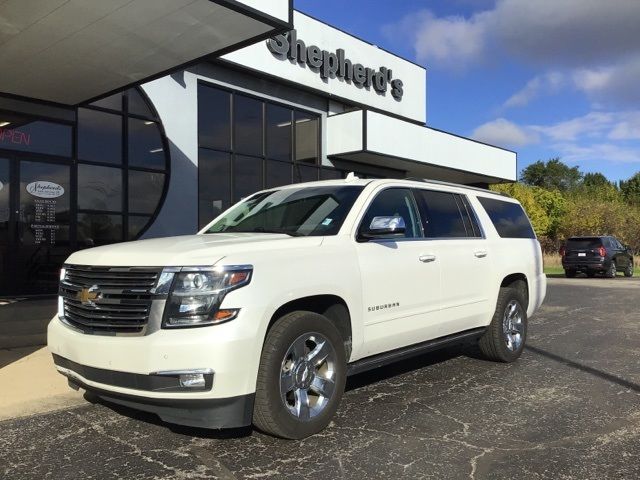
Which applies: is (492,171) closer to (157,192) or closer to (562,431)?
(157,192)

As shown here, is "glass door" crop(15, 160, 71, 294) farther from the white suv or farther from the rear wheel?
the rear wheel

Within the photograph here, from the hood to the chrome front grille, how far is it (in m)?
0.06

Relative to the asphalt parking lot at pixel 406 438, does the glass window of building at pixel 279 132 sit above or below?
above

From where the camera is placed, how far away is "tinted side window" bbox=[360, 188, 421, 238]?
16.2 ft

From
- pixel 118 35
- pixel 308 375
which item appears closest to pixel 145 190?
pixel 118 35

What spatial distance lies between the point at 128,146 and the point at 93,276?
28.6 ft

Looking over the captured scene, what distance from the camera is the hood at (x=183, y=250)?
12.0 feet

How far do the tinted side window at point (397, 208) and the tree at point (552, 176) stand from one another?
80.9 meters

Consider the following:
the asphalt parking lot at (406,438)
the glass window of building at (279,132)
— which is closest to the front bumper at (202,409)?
the asphalt parking lot at (406,438)

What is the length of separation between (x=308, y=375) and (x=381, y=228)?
51.6 inches

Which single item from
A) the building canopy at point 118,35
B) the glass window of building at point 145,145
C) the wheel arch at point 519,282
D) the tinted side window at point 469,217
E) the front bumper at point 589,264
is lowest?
the front bumper at point 589,264

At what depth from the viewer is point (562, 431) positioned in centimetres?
431

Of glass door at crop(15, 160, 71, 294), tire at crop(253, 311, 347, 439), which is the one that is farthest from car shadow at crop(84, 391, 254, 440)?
glass door at crop(15, 160, 71, 294)

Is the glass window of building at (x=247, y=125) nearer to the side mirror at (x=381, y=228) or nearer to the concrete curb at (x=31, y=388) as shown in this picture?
the concrete curb at (x=31, y=388)
